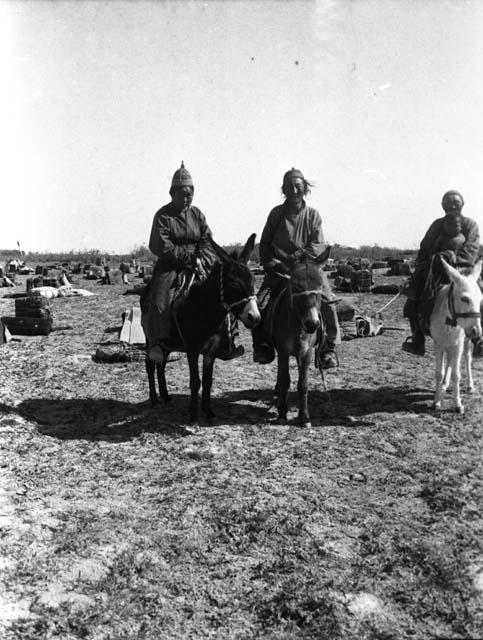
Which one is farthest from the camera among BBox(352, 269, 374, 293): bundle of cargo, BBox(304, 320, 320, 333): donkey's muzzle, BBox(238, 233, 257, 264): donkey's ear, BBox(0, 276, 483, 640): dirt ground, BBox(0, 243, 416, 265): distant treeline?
BBox(0, 243, 416, 265): distant treeline

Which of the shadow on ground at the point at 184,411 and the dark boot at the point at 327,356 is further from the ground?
the dark boot at the point at 327,356

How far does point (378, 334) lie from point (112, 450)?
8.94 m

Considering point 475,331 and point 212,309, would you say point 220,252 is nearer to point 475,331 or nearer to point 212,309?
point 212,309

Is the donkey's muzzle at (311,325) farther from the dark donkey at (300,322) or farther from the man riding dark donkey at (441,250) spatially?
the man riding dark donkey at (441,250)

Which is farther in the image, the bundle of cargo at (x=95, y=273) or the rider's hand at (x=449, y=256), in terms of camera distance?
the bundle of cargo at (x=95, y=273)

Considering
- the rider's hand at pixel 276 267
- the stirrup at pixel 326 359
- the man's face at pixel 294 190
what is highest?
the man's face at pixel 294 190

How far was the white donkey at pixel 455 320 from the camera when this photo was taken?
21.8 ft

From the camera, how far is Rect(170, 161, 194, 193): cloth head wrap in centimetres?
710

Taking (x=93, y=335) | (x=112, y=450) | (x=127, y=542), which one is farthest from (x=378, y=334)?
(x=127, y=542)

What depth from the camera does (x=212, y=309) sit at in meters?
6.59

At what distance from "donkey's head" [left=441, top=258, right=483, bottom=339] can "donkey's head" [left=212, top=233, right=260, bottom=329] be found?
2553 mm

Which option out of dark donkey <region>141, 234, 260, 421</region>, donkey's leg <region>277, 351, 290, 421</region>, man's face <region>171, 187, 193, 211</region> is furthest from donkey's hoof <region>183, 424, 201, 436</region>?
man's face <region>171, 187, 193, 211</region>

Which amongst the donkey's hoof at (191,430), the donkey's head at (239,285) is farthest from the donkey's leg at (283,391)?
the donkey's hoof at (191,430)

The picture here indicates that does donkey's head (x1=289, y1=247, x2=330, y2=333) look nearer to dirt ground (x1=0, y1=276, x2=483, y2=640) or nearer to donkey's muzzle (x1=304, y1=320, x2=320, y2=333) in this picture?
donkey's muzzle (x1=304, y1=320, x2=320, y2=333)
